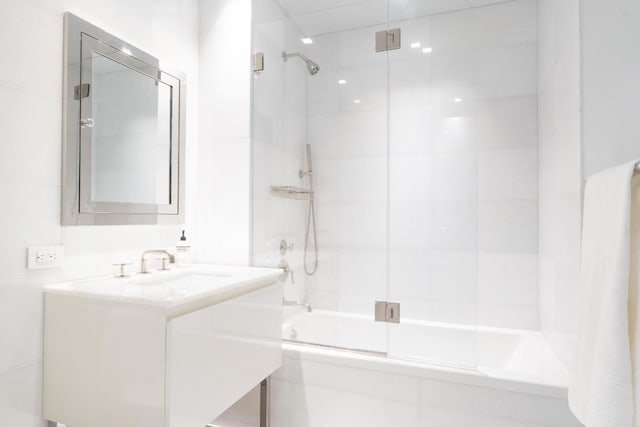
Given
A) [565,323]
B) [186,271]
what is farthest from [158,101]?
[565,323]

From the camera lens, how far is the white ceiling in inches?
71.3

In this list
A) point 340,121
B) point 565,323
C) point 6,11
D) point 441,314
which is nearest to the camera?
point 6,11

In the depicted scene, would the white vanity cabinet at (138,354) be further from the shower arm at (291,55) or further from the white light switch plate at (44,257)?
the shower arm at (291,55)

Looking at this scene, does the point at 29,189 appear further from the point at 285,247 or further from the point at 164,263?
the point at 285,247

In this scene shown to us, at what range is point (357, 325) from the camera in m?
1.91

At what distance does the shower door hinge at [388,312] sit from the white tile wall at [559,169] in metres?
0.73

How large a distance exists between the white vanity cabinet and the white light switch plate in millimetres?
86

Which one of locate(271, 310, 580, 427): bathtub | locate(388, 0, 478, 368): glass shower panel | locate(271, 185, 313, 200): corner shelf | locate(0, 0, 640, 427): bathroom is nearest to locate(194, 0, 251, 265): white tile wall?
locate(0, 0, 640, 427): bathroom

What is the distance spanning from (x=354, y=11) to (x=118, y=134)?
53.8 inches

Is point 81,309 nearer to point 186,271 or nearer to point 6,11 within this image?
point 186,271

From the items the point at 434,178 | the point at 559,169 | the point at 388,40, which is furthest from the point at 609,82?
the point at 388,40

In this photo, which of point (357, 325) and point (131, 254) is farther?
point (357, 325)

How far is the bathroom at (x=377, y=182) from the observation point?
4.42 feet

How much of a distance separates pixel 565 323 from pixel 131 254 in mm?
1960
